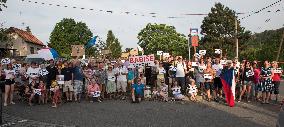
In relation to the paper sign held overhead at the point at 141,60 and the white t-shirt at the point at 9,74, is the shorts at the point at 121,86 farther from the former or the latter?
the white t-shirt at the point at 9,74

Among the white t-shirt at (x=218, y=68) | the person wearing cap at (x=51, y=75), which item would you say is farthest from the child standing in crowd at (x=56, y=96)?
the white t-shirt at (x=218, y=68)

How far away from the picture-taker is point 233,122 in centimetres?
1188

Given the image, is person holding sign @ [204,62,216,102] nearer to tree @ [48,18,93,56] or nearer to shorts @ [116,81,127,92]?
shorts @ [116,81,127,92]

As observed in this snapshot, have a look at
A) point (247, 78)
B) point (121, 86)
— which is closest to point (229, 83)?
point (247, 78)

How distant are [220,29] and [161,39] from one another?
23577mm

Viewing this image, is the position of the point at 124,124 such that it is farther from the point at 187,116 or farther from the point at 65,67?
the point at 65,67

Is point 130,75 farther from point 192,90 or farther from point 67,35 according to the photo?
point 67,35

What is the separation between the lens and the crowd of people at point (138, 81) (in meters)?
16.8

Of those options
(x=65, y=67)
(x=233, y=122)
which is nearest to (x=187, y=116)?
(x=233, y=122)

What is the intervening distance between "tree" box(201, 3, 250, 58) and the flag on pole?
205 ft

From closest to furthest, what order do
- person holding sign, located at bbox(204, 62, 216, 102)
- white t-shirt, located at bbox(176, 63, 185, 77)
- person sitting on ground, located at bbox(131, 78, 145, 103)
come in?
person sitting on ground, located at bbox(131, 78, 145, 103) < person holding sign, located at bbox(204, 62, 216, 102) < white t-shirt, located at bbox(176, 63, 185, 77)

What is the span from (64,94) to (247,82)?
26.0 feet

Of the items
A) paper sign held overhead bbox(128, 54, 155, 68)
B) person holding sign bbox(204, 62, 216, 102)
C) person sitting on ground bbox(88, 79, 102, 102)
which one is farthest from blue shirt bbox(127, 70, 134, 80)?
person holding sign bbox(204, 62, 216, 102)

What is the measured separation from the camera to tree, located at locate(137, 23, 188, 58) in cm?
10431
